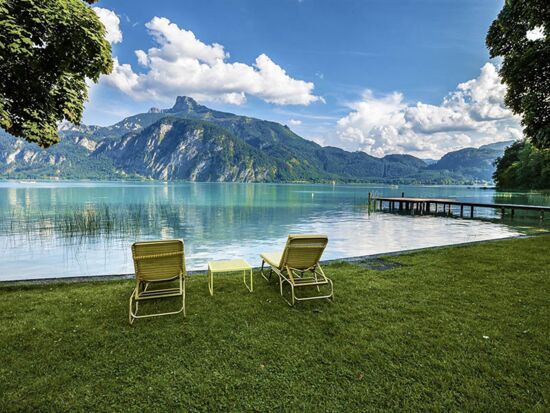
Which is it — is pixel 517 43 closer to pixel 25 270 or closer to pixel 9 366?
pixel 9 366

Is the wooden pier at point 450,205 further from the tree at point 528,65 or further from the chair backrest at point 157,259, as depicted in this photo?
the chair backrest at point 157,259

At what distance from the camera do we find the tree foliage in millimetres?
70944

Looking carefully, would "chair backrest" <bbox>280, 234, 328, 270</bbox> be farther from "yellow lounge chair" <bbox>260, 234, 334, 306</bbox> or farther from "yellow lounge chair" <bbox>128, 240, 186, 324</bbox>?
"yellow lounge chair" <bbox>128, 240, 186, 324</bbox>

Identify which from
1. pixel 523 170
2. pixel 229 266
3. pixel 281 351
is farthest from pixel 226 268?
pixel 523 170

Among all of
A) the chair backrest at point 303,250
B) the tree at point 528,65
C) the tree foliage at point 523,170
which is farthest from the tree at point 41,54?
the tree foliage at point 523,170

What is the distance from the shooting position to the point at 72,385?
11.7 ft

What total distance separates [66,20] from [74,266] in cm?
1064

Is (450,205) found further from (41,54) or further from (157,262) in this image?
(41,54)

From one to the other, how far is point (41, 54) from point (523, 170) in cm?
9846

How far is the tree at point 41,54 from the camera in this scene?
5438 mm

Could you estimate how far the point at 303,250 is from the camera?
20.9ft

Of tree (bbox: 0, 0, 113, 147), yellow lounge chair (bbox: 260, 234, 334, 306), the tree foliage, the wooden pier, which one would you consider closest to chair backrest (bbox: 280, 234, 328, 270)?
yellow lounge chair (bbox: 260, 234, 334, 306)

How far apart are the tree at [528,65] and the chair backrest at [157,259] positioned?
570 inches

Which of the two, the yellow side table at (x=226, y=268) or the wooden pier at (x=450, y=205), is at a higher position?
the yellow side table at (x=226, y=268)
